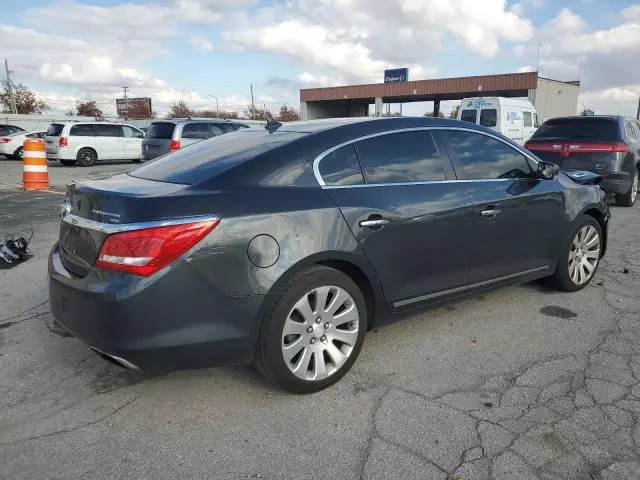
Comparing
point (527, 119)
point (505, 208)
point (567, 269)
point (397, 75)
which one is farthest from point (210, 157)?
point (397, 75)

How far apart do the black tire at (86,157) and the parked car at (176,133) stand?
6.43 m

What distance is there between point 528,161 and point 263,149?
241 centimetres

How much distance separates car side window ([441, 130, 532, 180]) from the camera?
3.92 meters

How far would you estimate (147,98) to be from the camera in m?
82.9

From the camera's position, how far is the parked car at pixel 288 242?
263cm

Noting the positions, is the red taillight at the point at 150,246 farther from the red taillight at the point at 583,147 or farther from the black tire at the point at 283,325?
the red taillight at the point at 583,147

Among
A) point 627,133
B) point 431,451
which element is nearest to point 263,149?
point 431,451

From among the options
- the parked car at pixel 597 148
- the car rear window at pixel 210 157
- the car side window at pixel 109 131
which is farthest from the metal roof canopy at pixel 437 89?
the car rear window at pixel 210 157

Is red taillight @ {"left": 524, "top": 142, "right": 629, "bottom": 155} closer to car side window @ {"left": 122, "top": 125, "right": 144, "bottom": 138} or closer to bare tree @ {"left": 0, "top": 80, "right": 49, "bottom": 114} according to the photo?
car side window @ {"left": 122, "top": 125, "right": 144, "bottom": 138}

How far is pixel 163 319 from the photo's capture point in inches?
103

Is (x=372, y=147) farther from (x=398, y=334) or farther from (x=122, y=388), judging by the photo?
(x=122, y=388)

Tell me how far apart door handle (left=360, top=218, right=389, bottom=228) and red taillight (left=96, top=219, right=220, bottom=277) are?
1002 mm

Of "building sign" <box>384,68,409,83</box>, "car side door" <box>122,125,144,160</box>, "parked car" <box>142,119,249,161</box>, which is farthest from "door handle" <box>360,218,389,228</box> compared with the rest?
"building sign" <box>384,68,409,83</box>

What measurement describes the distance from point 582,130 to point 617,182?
3.57 feet
